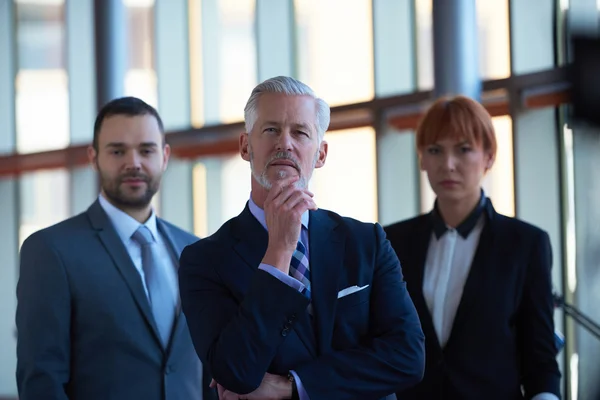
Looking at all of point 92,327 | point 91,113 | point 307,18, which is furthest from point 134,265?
point 91,113

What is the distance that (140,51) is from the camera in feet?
28.1

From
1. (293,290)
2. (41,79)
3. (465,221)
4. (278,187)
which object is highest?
(41,79)

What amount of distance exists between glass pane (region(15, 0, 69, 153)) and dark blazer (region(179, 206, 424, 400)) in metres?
7.84

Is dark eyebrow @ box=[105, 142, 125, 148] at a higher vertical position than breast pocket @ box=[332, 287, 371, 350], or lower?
higher

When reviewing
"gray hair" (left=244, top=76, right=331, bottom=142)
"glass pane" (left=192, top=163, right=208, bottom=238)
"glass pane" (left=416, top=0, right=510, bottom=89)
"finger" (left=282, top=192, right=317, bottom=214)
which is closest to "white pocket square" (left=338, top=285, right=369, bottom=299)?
"finger" (left=282, top=192, right=317, bottom=214)

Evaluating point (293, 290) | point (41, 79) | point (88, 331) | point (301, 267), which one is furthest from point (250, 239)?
point (41, 79)

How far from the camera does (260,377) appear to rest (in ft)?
5.34

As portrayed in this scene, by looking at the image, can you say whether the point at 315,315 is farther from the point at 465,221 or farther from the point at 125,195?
the point at 125,195

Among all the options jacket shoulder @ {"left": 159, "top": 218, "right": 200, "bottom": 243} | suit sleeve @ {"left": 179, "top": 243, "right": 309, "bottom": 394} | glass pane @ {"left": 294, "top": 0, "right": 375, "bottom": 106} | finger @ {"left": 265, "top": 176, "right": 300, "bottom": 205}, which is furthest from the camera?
glass pane @ {"left": 294, "top": 0, "right": 375, "bottom": 106}

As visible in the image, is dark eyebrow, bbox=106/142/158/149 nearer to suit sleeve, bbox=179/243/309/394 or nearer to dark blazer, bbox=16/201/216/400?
dark blazer, bbox=16/201/216/400

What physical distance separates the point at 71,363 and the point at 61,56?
7.50m

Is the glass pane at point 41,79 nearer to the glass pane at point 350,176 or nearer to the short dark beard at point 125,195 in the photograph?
the glass pane at point 350,176

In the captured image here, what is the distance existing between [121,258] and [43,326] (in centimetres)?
37

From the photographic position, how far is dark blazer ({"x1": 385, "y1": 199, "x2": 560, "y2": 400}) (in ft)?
8.21
